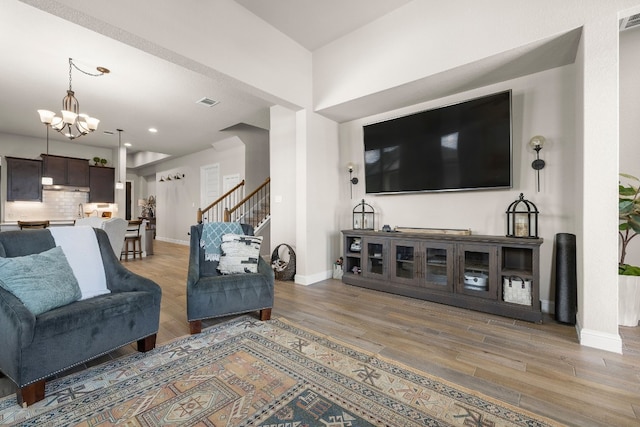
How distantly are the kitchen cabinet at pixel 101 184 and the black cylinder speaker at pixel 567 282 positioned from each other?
9.40 metres

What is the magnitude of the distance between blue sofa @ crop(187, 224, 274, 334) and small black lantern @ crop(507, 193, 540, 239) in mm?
2639

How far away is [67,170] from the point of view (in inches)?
273

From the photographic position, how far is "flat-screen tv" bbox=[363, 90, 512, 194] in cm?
304

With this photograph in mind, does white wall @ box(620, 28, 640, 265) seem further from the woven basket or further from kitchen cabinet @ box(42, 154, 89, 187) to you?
kitchen cabinet @ box(42, 154, 89, 187)

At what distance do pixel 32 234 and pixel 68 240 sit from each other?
0.68ft

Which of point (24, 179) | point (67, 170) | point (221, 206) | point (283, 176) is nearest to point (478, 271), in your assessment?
point (283, 176)

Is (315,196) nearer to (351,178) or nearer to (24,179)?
(351,178)

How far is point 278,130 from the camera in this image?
4.60m

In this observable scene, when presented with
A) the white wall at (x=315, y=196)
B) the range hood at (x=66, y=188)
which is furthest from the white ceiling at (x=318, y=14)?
the range hood at (x=66, y=188)

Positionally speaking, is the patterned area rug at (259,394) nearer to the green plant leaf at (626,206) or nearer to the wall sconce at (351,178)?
the green plant leaf at (626,206)

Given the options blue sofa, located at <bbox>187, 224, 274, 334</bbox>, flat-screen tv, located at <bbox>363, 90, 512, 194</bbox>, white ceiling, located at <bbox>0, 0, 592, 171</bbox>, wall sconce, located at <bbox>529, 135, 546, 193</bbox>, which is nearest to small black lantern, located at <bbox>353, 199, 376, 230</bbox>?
flat-screen tv, located at <bbox>363, 90, 512, 194</bbox>

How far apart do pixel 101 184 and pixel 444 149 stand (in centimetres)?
848

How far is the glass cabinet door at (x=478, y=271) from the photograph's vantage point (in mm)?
2900

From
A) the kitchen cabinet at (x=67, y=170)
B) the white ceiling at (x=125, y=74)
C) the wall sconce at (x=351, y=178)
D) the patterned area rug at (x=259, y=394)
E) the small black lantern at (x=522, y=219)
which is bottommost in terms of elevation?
the patterned area rug at (x=259, y=394)
